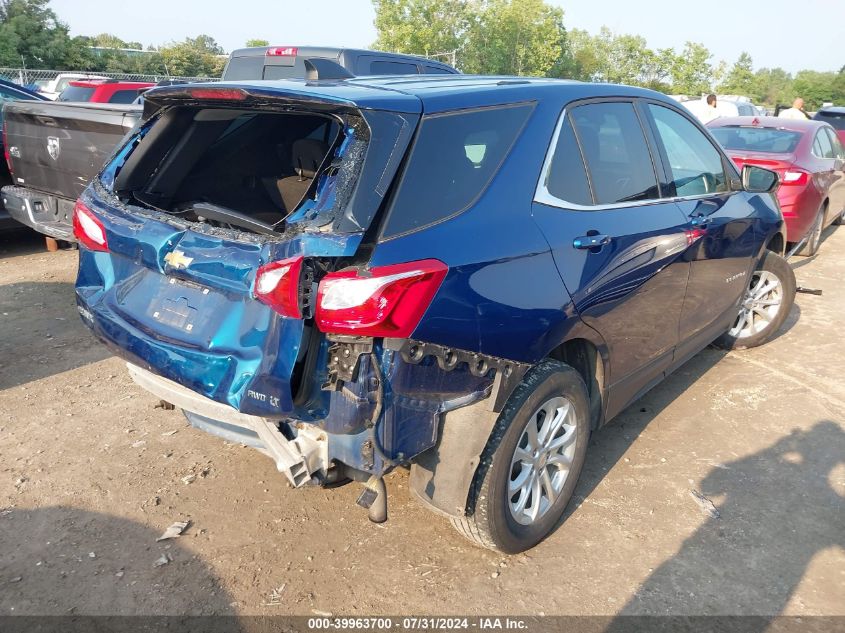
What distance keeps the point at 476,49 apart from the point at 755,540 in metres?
49.9

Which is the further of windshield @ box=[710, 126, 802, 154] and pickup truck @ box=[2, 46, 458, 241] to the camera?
windshield @ box=[710, 126, 802, 154]

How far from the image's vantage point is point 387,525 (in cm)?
306

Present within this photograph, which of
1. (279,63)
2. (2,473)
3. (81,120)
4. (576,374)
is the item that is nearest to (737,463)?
(576,374)

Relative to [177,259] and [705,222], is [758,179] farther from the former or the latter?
[177,259]

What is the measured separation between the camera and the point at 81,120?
5379 mm

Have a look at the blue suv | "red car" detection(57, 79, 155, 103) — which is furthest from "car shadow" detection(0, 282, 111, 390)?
"red car" detection(57, 79, 155, 103)

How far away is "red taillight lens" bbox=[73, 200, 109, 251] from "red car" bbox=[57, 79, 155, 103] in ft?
28.7

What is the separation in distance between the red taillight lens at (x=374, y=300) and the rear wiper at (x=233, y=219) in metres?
0.45

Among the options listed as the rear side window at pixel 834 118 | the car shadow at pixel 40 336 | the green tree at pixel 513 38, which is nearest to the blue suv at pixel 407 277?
the car shadow at pixel 40 336

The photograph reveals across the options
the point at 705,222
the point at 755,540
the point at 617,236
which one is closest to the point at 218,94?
the point at 617,236

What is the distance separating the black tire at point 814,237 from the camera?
26.4 feet

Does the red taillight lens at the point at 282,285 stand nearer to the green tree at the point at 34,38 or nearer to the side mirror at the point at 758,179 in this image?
the side mirror at the point at 758,179

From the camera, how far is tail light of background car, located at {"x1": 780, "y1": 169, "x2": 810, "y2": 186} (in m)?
7.21

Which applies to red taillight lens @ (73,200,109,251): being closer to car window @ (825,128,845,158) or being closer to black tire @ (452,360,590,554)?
black tire @ (452,360,590,554)
